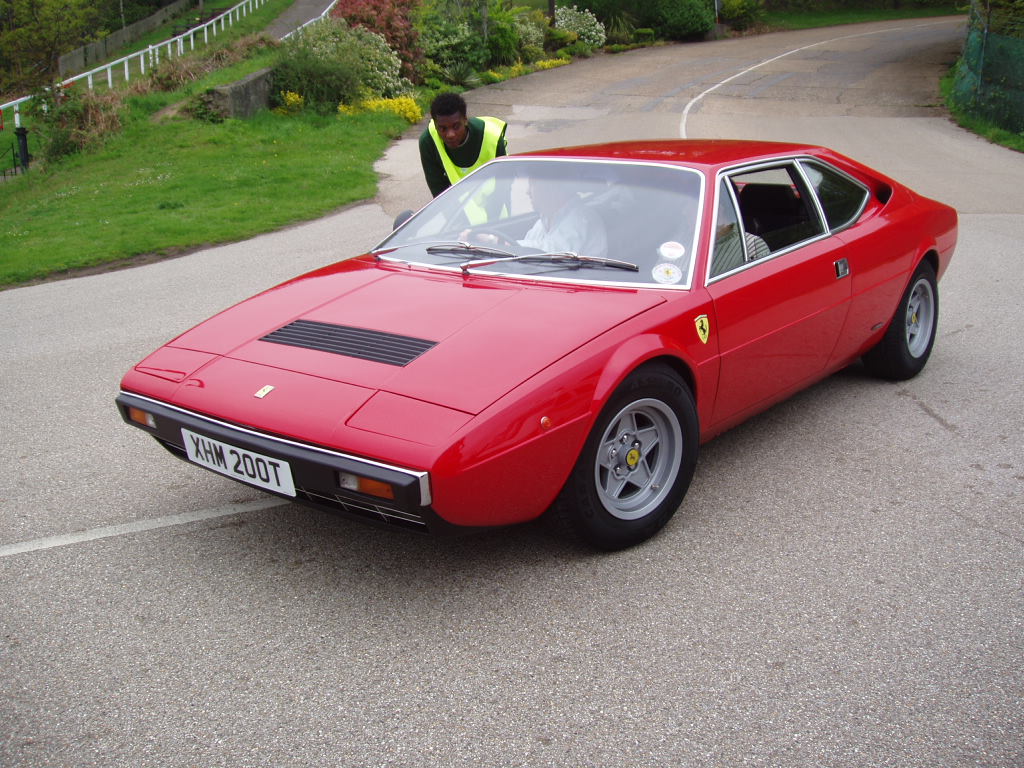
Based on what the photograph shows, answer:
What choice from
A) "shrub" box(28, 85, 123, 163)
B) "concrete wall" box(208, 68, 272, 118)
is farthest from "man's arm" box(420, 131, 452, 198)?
"concrete wall" box(208, 68, 272, 118)

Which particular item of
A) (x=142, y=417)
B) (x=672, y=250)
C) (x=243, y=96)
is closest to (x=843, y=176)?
(x=672, y=250)

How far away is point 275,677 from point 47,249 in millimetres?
8714

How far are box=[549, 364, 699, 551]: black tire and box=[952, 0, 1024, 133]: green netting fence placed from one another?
55.3 ft

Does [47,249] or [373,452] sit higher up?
[373,452]

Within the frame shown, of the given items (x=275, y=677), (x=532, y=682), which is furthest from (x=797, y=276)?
(x=275, y=677)

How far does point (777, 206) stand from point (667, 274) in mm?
1081

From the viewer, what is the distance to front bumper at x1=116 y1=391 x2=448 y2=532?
2.84 m

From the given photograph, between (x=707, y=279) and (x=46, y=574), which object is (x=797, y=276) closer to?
(x=707, y=279)

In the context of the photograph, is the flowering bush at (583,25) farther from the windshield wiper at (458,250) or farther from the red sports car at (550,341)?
the windshield wiper at (458,250)

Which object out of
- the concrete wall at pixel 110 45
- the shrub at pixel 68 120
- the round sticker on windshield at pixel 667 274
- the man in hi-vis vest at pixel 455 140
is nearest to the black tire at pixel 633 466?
the round sticker on windshield at pixel 667 274

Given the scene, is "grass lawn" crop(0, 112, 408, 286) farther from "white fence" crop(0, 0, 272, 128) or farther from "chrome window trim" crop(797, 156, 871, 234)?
"white fence" crop(0, 0, 272, 128)

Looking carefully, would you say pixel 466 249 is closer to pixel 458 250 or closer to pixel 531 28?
pixel 458 250

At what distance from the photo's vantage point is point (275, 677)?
281cm

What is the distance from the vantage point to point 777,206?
15.0ft
